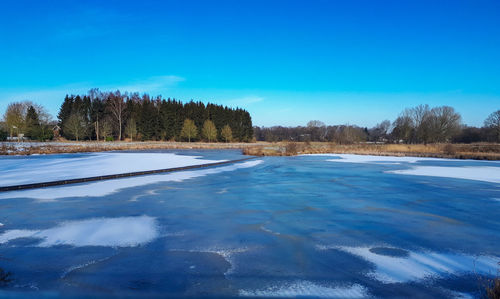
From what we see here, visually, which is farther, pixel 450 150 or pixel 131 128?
pixel 131 128

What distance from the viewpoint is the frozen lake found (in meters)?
3.20

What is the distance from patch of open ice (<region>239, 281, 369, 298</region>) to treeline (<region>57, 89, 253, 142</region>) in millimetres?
54313

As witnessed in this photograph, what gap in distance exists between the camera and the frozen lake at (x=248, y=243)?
10.5 ft

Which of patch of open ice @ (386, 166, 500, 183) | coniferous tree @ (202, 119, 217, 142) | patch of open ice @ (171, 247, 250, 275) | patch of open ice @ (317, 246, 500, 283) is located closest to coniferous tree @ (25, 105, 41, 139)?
coniferous tree @ (202, 119, 217, 142)

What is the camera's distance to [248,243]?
4547 millimetres

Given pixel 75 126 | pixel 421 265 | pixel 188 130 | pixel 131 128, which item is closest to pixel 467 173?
pixel 421 265

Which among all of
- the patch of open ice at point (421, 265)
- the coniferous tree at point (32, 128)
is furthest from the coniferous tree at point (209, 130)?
the patch of open ice at point (421, 265)

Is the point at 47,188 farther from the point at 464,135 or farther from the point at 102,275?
the point at 464,135

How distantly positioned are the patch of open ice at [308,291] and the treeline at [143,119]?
178ft

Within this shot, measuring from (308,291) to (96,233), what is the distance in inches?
140

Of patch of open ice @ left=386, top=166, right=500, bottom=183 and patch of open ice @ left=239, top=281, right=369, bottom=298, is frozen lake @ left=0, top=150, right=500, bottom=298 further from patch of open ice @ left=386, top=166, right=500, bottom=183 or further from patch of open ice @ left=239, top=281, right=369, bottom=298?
patch of open ice @ left=386, top=166, right=500, bottom=183

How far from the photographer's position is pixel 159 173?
1344 cm

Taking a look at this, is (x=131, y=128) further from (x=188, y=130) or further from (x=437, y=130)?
(x=437, y=130)

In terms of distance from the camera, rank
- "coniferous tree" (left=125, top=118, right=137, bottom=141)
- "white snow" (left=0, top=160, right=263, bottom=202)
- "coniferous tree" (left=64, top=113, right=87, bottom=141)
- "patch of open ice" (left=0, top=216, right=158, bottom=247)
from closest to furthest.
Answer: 1. "patch of open ice" (left=0, top=216, right=158, bottom=247)
2. "white snow" (left=0, top=160, right=263, bottom=202)
3. "coniferous tree" (left=64, top=113, right=87, bottom=141)
4. "coniferous tree" (left=125, top=118, right=137, bottom=141)
